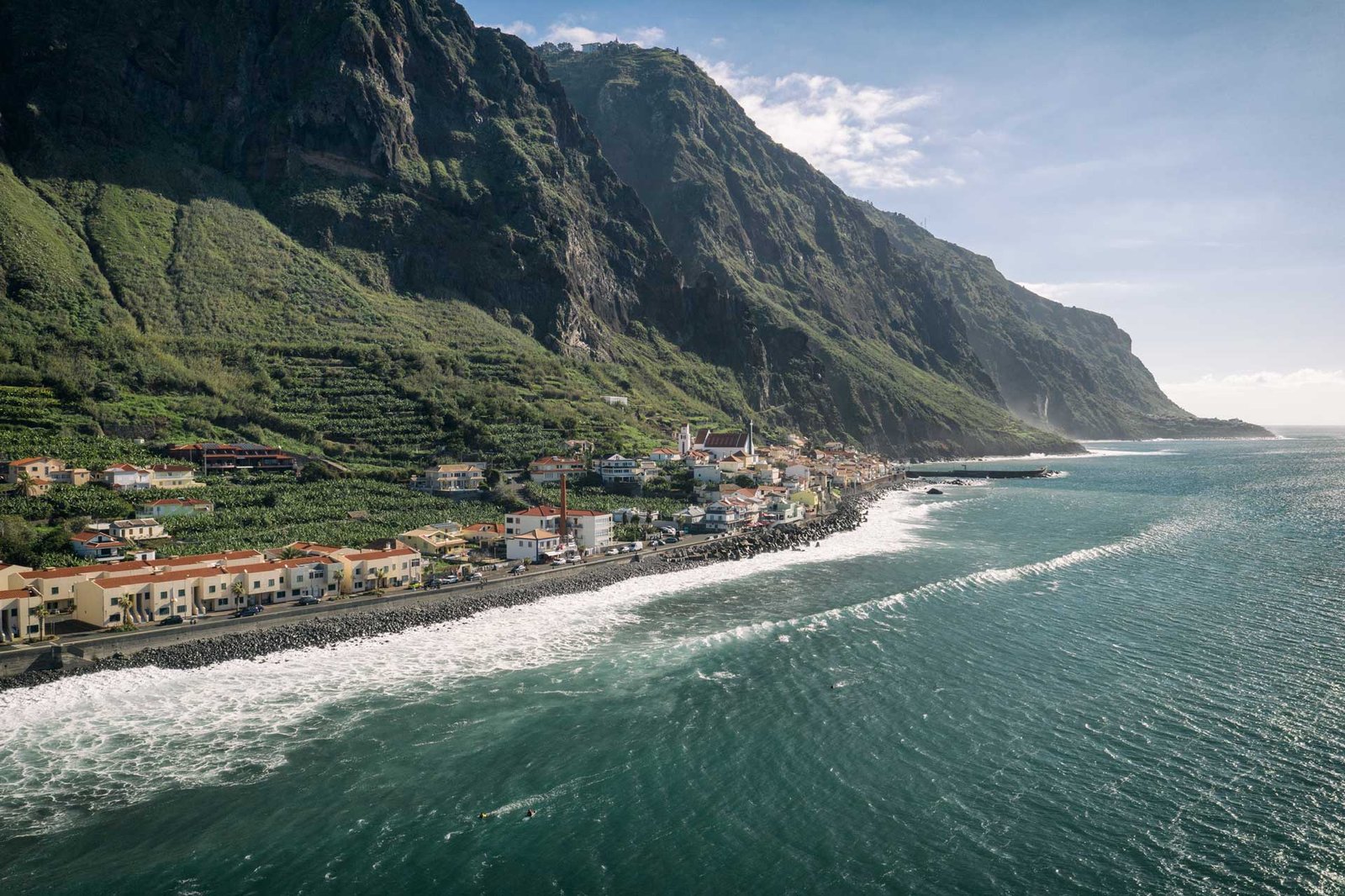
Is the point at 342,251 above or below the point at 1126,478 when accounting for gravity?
above

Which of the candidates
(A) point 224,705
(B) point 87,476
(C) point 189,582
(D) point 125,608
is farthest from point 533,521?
(B) point 87,476

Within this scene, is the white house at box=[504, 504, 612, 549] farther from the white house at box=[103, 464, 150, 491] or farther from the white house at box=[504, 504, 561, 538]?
the white house at box=[103, 464, 150, 491]

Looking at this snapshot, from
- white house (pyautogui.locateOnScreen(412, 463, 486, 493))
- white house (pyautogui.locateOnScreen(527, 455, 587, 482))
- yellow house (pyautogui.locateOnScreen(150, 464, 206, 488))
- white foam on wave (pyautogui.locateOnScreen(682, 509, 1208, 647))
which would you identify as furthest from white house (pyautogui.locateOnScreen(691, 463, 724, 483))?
yellow house (pyautogui.locateOnScreen(150, 464, 206, 488))

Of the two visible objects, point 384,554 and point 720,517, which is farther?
point 720,517

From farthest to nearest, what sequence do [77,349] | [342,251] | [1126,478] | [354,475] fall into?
[1126,478] < [342,251] < [77,349] < [354,475]

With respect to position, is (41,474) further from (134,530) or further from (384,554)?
(384,554)

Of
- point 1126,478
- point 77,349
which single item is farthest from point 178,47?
point 1126,478

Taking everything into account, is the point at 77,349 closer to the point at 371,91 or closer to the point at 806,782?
the point at 371,91
